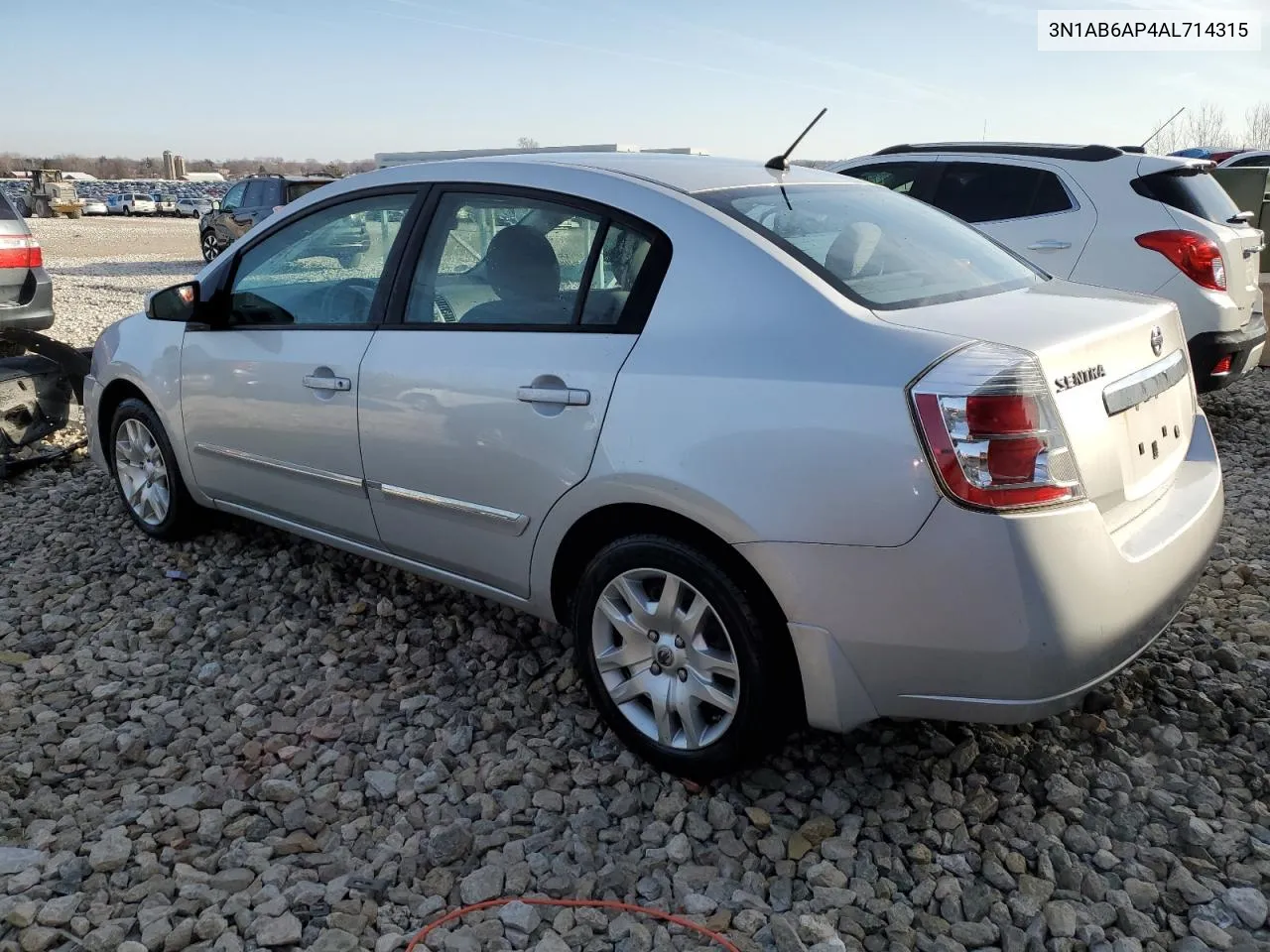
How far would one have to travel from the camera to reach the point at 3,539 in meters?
4.96

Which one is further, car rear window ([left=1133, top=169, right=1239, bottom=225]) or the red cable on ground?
car rear window ([left=1133, top=169, right=1239, bottom=225])

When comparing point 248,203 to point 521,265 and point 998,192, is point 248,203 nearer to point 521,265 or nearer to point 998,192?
point 998,192

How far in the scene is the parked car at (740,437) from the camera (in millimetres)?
2311

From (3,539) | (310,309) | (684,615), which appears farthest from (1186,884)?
(3,539)

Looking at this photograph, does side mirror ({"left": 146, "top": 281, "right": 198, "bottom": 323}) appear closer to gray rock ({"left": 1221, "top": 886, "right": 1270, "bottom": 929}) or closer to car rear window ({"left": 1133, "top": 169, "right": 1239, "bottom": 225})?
gray rock ({"left": 1221, "top": 886, "right": 1270, "bottom": 929})

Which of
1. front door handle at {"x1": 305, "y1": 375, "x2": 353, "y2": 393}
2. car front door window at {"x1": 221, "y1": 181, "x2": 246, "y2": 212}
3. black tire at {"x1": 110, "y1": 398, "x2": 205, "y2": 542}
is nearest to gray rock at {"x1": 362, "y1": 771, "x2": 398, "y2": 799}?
front door handle at {"x1": 305, "y1": 375, "x2": 353, "y2": 393}

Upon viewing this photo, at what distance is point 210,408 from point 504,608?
1.40m

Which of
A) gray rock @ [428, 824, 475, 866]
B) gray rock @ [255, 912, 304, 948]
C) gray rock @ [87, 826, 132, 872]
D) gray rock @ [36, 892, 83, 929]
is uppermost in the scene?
gray rock @ [428, 824, 475, 866]

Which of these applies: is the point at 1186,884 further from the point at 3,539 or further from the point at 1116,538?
the point at 3,539

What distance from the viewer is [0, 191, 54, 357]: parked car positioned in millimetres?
7473

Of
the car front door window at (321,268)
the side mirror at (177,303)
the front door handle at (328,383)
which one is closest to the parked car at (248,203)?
the side mirror at (177,303)

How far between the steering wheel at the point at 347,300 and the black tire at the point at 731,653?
1.31 metres

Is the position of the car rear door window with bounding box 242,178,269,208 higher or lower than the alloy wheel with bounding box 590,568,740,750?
higher

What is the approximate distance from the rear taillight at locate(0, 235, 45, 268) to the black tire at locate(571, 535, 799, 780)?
6.47m
